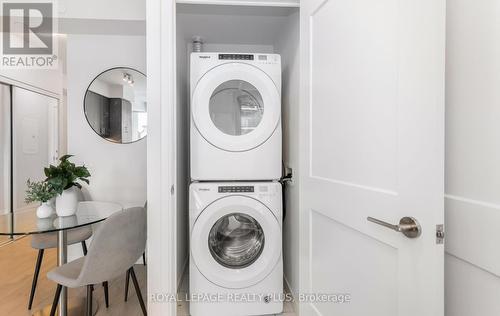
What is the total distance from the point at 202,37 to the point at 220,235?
5.48 ft

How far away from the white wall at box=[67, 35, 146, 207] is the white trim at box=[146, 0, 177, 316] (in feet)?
4.01

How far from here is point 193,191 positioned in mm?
1708

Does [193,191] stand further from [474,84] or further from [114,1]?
[114,1]

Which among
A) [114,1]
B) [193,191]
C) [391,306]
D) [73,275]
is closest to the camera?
[391,306]

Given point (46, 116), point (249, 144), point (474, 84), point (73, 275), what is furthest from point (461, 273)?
point (46, 116)

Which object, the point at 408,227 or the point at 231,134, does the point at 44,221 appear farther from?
the point at 408,227

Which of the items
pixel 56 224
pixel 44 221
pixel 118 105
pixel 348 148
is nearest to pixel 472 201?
pixel 348 148

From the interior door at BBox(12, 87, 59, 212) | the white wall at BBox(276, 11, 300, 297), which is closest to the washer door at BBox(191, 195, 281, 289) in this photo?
the white wall at BBox(276, 11, 300, 297)

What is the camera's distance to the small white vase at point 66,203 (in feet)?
5.20

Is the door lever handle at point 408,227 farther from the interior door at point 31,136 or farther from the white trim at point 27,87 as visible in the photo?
the white trim at point 27,87

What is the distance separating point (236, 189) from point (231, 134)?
38 centimetres

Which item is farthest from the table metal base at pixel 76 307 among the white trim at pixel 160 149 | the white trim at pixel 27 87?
the white trim at pixel 27 87

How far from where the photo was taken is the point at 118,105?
2.56 metres

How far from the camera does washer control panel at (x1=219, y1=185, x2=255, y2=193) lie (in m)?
1.71
